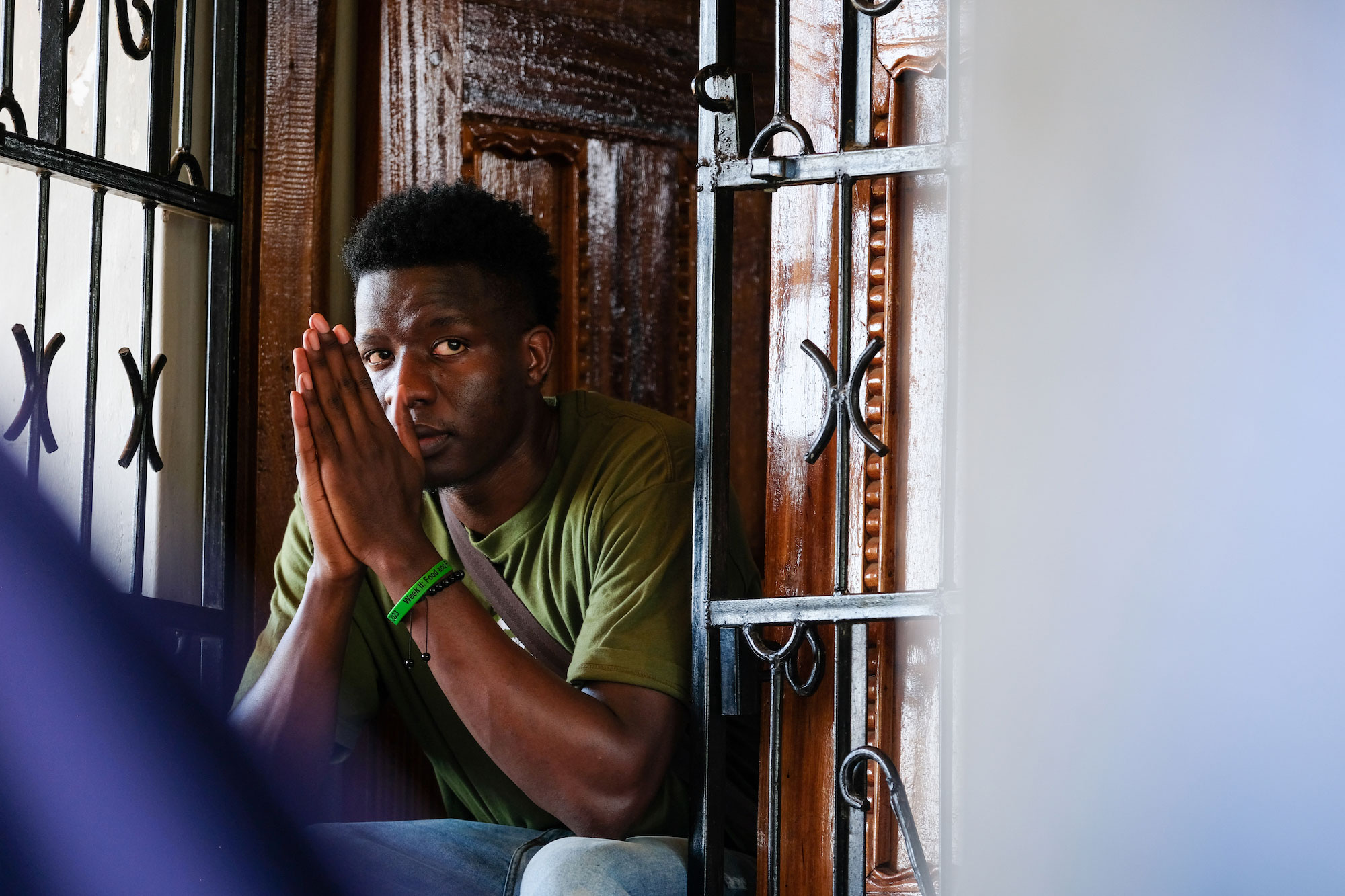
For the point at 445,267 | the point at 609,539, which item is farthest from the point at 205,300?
the point at 609,539

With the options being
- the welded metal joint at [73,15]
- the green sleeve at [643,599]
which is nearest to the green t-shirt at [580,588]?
the green sleeve at [643,599]

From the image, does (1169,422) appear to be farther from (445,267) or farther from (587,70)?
(587,70)

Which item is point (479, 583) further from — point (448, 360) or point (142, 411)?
point (142, 411)

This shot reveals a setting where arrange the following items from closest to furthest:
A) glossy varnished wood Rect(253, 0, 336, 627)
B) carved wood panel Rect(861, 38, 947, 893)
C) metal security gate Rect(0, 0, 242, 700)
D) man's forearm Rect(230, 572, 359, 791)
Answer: carved wood panel Rect(861, 38, 947, 893) → man's forearm Rect(230, 572, 359, 791) → metal security gate Rect(0, 0, 242, 700) → glossy varnished wood Rect(253, 0, 336, 627)

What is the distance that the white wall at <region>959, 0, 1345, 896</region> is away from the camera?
1.33 m

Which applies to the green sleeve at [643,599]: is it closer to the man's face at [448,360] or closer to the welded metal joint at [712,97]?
the man's face at [448,360]

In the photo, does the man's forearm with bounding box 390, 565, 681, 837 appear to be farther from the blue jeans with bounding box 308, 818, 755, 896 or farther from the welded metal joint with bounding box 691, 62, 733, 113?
the welded metal joint with bounding box 691, 62, 733, 113

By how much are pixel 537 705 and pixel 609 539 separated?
320mm

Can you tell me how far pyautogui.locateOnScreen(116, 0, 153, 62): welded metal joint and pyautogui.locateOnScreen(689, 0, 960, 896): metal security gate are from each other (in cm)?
106

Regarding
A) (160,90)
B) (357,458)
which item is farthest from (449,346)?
(160,90)

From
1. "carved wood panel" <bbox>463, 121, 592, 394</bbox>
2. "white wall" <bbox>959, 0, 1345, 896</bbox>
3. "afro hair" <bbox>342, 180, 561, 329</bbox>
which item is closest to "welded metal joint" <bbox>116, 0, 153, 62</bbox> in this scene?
"afro hair" <bbox>342, 180, 561, 329</bbox>

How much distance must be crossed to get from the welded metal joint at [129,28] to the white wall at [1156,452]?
164cm

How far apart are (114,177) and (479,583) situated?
92 centimetres

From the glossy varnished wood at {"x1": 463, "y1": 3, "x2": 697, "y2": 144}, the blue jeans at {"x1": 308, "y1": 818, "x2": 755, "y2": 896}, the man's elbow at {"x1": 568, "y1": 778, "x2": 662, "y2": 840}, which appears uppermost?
the glossy varnished wood at {"x1": 463, "y1": 3, "x2": 697, "y2": 144}
